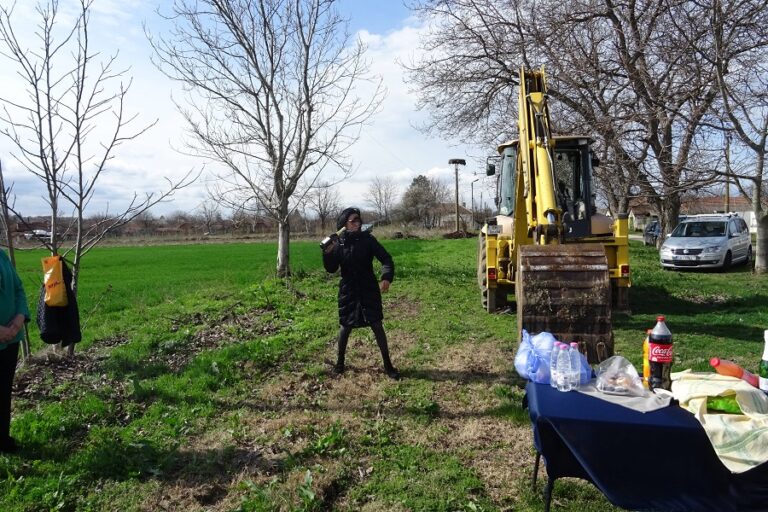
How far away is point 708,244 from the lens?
54.3ft

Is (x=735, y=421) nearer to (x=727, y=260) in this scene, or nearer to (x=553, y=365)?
(x=553, y=365)

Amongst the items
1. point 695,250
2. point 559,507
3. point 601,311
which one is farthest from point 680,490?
point 695,250

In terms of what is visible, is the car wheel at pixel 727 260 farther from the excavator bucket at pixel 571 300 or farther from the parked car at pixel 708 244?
the excavator bucket at pixel 571 300

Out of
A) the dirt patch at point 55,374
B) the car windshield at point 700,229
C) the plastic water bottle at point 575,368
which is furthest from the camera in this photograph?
the car windshield at point 700,229

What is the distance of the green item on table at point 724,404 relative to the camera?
2.87m

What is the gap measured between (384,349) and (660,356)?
334cm

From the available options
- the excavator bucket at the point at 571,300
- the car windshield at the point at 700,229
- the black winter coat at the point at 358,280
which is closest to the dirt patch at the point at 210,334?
the black winter coat at the point at 358,280

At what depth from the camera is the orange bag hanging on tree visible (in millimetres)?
5277

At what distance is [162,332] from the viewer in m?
8.93

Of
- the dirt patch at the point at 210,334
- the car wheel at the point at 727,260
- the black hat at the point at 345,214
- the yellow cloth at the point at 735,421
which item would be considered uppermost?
the black hat at the point at 345,214

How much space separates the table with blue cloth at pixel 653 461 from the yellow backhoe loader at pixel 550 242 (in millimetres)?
1894

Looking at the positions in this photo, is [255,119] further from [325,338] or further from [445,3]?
[445,3]

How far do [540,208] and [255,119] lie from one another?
928 cm

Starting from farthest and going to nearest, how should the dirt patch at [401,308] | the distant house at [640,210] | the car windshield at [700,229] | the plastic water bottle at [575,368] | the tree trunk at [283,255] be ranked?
the distant house at [640,210] → the car windshield at [700,229] → the tree trunk at [283,255] → the dirt patch at [401,308] → the plastic water bottle at [575,368]
